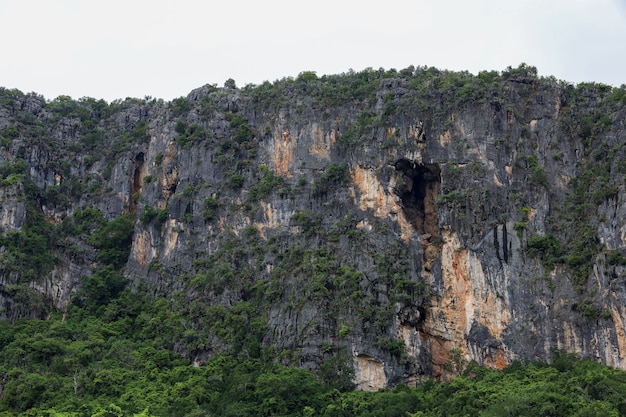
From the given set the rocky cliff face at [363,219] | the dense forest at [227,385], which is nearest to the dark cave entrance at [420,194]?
the rocky cliff face at [363,219]

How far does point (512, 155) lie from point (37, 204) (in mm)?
31177

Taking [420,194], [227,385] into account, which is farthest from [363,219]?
[227,385]

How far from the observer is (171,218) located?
55688 millimetres

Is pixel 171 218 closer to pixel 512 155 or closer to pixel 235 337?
pixel 235 337

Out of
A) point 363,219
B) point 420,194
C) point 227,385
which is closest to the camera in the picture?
point 227,385

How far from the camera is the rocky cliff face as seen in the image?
45188 millimetres

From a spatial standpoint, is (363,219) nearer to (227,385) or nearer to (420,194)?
(420,194)

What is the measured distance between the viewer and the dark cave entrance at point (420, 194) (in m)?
50.7

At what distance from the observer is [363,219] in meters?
50.4

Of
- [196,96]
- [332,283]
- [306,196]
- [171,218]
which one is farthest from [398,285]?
[196,96]

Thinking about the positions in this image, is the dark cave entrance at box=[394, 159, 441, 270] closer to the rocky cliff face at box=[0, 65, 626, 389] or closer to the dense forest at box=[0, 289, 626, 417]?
the rocky cliff face at box=[0, 65, 626, 389]

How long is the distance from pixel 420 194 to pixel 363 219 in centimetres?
401

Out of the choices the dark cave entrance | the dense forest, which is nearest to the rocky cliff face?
the dark cave entrance

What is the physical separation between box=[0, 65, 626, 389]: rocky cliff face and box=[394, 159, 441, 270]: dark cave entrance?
0.09 metres
